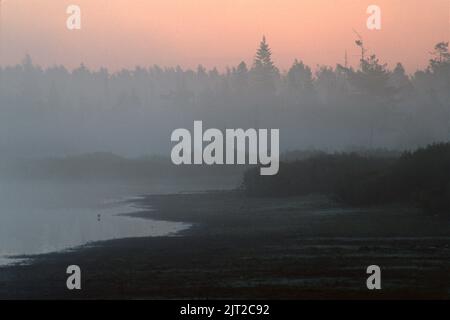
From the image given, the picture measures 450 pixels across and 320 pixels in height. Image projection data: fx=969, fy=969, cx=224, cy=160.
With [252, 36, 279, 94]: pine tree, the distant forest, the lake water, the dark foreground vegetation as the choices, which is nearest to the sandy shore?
the dark foreground vegetation

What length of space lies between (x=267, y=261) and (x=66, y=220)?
26533mm

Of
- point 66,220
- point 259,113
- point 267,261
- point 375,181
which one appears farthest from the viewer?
point 259,113

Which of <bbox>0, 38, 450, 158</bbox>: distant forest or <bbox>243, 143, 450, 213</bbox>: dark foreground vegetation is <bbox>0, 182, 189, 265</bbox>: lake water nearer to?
<bbox>243, 143, 450, 213</bbox>: dark foreground vegetation

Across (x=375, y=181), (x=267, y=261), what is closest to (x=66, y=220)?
→ (x=375, y=181)

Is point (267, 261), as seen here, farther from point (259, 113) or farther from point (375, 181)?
point (259, 113)

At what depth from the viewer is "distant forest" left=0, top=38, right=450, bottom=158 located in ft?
473

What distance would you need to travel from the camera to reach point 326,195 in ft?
201

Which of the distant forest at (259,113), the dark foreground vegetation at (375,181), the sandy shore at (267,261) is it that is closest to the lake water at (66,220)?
the sandy shore at (267,261)

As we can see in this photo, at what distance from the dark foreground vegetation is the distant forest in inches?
2546

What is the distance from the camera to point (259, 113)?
164625 millimetres

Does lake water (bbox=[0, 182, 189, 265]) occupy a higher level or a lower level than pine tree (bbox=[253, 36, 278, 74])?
lower

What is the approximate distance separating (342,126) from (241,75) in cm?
2961

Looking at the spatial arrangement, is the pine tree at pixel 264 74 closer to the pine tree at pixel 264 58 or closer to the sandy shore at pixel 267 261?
the pine tree at pixel 264 58
